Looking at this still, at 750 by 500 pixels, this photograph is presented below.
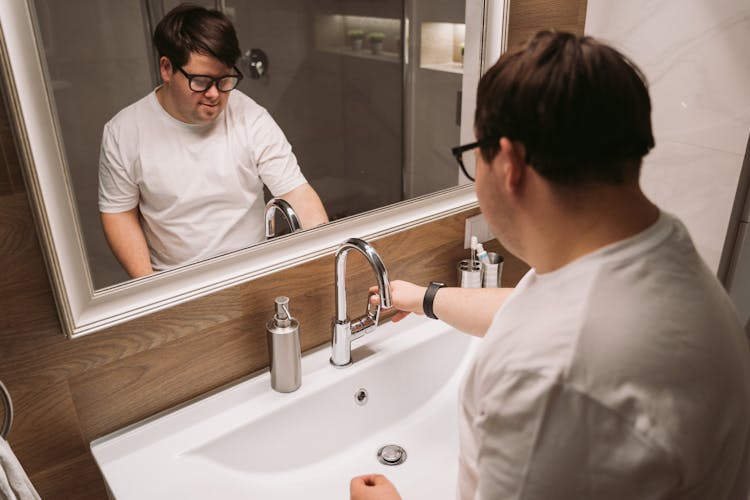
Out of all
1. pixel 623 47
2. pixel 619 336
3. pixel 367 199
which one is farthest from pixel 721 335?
pixel 623 47

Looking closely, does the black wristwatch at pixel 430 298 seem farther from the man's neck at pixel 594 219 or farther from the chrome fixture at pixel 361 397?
the man's neck at pixel 594 219

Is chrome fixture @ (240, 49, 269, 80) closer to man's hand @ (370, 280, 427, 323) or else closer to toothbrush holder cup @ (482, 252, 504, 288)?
man's hand @ (370, 280, 427, 323)

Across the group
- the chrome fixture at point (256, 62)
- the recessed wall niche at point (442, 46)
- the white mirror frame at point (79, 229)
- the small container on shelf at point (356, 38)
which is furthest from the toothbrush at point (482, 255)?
the chrome fixture at point (256, 62)

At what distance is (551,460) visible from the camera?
543 millimetres

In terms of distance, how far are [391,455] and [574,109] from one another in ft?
2.66

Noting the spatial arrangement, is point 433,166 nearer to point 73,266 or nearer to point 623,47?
point 623,47

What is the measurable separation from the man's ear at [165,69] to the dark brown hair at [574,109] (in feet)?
1.88

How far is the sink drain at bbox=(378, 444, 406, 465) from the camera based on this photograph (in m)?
1.12

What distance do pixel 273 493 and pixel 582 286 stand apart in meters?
0.71

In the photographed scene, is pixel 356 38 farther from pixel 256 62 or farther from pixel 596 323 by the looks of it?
pixel 596 323

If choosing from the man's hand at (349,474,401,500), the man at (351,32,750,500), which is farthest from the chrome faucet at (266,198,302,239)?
the man at (351,32,750,500)

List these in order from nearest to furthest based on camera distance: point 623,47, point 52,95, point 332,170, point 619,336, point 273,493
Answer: point 619,336
point 52,95
point 273,493
point 332,170
point 623,47

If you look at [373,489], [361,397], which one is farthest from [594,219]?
[361,397]

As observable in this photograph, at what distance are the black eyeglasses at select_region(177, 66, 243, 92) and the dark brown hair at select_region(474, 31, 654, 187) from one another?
0.57m
